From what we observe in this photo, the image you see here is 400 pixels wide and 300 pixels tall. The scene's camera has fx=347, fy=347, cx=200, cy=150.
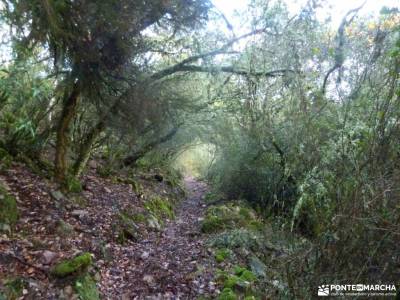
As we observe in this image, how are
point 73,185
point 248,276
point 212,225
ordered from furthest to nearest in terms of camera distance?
point 212,225 → point 73,185 → point 248,276

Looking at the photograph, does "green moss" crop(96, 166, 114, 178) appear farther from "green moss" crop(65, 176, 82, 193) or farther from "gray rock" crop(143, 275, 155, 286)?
"gray rock" crop(143, 275, 155, 286)

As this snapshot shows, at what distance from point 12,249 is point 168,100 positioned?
356 cm

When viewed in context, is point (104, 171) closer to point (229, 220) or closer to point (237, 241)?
point (229, 220)

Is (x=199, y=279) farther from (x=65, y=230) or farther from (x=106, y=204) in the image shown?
(x=106, y=204)

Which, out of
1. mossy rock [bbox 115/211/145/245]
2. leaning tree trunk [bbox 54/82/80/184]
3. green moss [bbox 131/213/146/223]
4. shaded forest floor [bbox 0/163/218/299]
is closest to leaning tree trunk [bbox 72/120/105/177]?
shaded forest floor [bbox 0/163/218/299]

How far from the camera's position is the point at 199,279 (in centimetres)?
449

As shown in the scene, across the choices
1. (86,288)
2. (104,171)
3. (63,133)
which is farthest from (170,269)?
(104,171)

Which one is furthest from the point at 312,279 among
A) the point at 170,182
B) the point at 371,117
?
the point at 170,182

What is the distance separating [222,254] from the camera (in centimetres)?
536

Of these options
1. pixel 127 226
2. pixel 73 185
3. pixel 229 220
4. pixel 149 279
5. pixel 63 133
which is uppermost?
pixel 63 133

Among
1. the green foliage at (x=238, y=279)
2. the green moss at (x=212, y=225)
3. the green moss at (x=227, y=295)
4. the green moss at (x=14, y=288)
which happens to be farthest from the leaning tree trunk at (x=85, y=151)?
the green moss at (x=227, y=295)

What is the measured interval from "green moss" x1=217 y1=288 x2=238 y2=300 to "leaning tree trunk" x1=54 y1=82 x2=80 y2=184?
339 cm

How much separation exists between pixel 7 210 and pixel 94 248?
1.20m

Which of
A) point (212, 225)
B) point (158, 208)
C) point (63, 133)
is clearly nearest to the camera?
point (63, 133)
